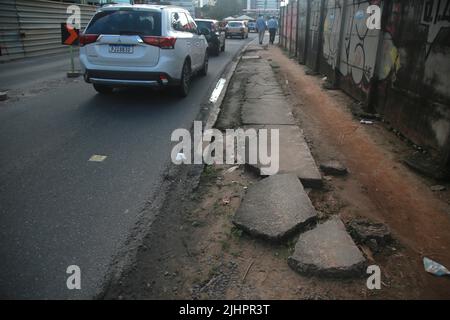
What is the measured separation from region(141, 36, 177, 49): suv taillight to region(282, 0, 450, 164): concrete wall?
3.91 metres

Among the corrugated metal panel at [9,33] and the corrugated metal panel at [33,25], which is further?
the corrugated metal panel at [33,25]

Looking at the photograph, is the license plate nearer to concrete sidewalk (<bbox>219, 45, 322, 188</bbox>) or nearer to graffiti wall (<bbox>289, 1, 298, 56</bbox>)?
concrete sidewalk (<bbox>219, 45, 322, 188</bbox>)

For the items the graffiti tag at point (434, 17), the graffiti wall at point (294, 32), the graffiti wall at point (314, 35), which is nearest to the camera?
the graffiti tag at point (434, 17)

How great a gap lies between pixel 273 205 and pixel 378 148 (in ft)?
9.09

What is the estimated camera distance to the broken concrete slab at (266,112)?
6895 millimetres

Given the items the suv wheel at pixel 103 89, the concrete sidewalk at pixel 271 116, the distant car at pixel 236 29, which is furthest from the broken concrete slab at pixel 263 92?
the distant car at pixel 236 29

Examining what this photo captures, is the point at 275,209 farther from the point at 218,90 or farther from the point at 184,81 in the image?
the point at 218,90

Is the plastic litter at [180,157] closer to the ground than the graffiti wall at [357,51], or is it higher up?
closer to the ground

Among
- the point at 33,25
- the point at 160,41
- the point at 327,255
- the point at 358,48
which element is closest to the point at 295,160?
the point at 327,255

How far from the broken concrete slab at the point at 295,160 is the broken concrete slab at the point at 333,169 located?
0.17 m

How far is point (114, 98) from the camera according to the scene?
8297 millimetres

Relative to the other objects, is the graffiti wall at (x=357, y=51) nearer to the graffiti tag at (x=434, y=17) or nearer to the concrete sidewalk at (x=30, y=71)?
the graffiti tag at (x=434, y=17)

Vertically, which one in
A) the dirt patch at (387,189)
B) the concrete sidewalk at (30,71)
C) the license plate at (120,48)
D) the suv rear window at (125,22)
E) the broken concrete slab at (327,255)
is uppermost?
the suv rear window at (125,22)

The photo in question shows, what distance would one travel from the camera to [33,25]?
56.4ft
